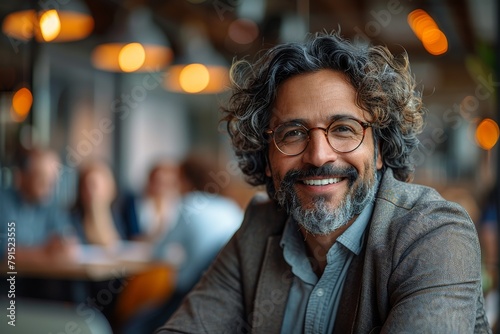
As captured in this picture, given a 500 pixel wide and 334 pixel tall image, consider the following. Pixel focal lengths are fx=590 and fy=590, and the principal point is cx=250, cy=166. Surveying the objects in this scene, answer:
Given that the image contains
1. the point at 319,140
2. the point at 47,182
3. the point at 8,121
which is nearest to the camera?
the point at 319,140

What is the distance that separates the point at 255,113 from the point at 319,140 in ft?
0.83

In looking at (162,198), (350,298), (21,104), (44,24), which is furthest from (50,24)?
(350,298)

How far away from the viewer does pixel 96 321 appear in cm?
338

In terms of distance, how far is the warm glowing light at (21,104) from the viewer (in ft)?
16.6

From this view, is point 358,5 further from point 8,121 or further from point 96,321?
point 96,321

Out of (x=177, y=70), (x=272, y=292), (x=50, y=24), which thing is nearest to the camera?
(x=272, y=292)

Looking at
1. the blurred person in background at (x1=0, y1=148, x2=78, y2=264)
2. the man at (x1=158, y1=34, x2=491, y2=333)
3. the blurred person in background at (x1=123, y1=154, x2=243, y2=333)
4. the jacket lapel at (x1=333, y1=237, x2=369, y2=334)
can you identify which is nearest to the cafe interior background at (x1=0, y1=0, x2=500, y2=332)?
the blurred person in background at (x1=0, y1=148, x2=78, y2=264)

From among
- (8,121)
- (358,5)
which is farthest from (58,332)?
(358,5)

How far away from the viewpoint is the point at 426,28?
586cm

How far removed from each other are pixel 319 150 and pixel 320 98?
0.13 m

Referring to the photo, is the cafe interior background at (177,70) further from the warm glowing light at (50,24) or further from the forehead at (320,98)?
the forehead at (320,98)

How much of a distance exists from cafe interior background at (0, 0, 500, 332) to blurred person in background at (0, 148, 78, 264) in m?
0.15

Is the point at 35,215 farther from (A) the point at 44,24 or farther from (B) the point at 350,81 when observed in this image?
(B) the point at 350,81

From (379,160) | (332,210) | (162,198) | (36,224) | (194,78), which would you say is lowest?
(36,224)
